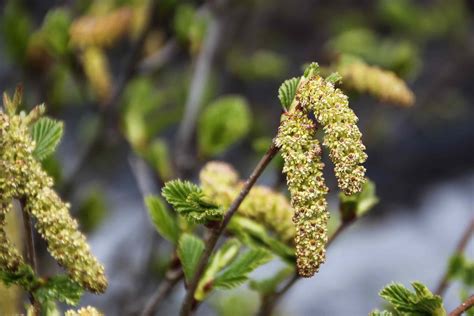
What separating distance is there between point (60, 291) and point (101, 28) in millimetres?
854

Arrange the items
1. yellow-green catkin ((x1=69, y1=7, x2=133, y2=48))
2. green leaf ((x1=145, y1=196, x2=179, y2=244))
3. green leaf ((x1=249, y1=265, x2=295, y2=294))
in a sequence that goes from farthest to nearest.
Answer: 1. yellow-green catkin ((x1=69, y1=7, x2=133, y2=48))
2. green leaf ((x1=249, y1=265, x2=295, y2=294))
3. green leaf ((x1=145, y1=196, x2=179, y2=244))

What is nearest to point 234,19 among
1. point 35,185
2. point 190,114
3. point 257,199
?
point 190,114

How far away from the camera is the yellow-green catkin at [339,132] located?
0.52 m

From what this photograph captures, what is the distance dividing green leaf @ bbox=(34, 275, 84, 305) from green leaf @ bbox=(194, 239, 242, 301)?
0.13m

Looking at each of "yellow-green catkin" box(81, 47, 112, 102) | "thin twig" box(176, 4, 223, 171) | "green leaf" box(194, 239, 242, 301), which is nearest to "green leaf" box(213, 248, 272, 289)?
"green leaf" box(194, 239, 242, 301)

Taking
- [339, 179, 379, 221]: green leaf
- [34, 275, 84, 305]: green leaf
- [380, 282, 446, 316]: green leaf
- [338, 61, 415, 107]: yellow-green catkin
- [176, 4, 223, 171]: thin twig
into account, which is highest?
[176, 4, 223, 171]: thin twig

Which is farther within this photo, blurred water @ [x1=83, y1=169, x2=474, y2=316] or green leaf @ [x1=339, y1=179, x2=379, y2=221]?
blurred water @ [x1=83, y1=169, x2=474, y2=316]

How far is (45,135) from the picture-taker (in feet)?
2.08

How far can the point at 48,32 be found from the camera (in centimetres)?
117

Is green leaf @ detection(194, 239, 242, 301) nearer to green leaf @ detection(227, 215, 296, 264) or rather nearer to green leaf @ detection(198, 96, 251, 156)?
green leaf @ detection(227, 215, 296, 264)

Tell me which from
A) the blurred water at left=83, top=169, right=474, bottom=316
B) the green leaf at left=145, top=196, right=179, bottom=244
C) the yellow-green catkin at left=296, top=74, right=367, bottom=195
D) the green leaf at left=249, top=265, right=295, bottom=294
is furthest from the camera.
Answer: the blurred water at left=83, top=169, right=474, bottom=316

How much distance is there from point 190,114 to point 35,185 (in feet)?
3.02

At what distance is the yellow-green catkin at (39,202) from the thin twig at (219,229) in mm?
96

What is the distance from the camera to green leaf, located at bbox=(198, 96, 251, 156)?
1028 mm
